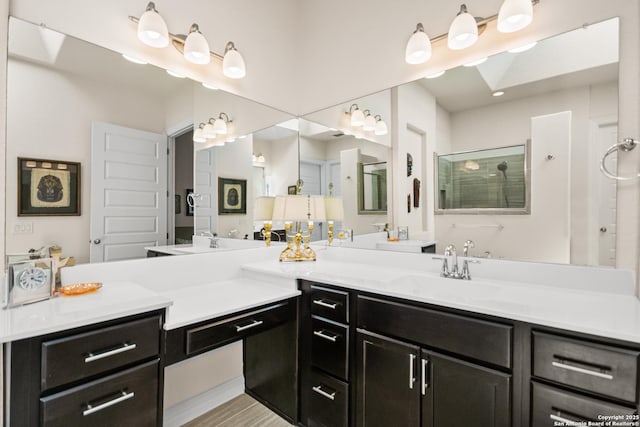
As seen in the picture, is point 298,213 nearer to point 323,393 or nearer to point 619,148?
point 323,393

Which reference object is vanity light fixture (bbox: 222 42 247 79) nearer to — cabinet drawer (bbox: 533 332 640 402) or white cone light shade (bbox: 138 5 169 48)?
white cone light shade (bbox: 138 5 169 48)

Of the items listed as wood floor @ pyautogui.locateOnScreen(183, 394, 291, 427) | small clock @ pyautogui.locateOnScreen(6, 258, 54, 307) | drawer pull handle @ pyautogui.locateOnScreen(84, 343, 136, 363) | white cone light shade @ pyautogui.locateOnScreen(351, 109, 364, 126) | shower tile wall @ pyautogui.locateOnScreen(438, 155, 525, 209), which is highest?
white cone light shade @ pyautogui.locateOnScreen(351, 109, 364, 126)

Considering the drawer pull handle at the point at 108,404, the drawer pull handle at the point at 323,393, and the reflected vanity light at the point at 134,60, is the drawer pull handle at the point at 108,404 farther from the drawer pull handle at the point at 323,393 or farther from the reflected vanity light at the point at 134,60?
the reflected vanity light at the point at 134,60

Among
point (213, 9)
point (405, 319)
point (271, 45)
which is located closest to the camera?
point (405, 319)

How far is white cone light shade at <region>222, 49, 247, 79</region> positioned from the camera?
2.09 metres

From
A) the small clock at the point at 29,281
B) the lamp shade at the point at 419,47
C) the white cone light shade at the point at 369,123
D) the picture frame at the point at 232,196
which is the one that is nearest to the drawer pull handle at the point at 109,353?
the small clock at the point at 29,281

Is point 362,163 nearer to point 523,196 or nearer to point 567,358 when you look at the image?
point 523,196

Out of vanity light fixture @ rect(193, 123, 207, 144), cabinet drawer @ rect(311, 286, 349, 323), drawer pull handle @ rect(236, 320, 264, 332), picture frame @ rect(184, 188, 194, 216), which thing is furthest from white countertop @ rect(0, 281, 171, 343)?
vanity light fixture @ rect(193, 123, 207, 144)

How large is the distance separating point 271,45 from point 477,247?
2161 mm

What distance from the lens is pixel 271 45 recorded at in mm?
2537

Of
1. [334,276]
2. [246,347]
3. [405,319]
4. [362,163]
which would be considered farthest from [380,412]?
[362,163]

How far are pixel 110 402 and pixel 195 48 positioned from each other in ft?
6.03

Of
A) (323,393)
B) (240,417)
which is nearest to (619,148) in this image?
(323,393)

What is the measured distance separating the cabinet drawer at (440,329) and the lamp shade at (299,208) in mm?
886
